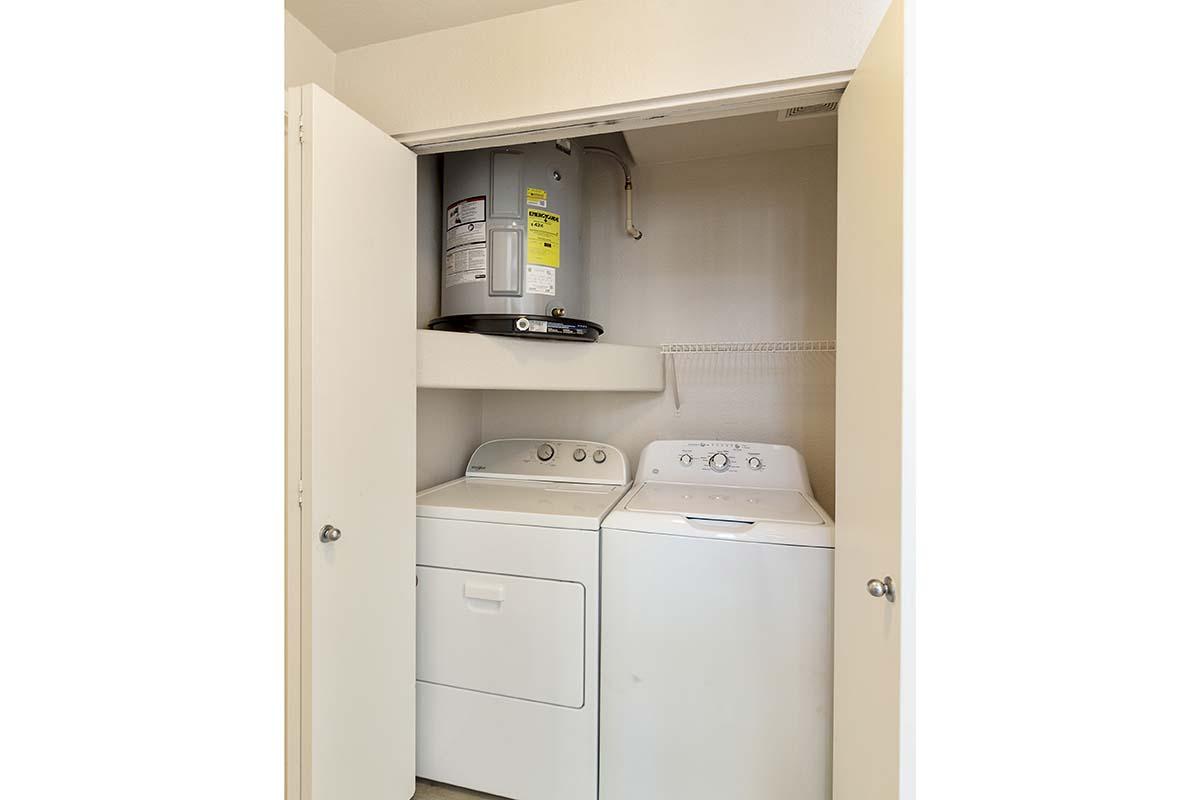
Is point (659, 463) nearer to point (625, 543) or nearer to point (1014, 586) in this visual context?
point (625, 543)

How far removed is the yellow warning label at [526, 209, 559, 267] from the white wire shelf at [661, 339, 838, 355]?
768 millimetres

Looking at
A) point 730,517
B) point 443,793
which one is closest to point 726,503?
point 730,517

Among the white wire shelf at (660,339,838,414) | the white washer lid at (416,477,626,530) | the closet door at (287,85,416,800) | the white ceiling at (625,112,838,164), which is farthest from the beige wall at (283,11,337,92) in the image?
the white wire shelf at (660,339,838,414)

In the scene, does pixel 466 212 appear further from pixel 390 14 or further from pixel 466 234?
pixel 390 14

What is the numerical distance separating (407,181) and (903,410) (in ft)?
4.68

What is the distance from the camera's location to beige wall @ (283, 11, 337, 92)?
138 cm

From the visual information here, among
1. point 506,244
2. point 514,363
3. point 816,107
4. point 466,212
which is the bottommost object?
point 514,363

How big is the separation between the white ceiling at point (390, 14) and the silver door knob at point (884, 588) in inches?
62.7

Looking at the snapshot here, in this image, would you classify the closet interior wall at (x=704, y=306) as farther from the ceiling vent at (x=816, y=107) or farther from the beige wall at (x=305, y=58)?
the ceiling vent at (x=816, y=107)

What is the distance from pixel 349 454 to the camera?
125cm

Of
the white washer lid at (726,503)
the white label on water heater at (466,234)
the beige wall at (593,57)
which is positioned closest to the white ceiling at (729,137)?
the beige wall at (593,57)

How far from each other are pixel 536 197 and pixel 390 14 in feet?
2.05

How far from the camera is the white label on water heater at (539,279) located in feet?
5.49
